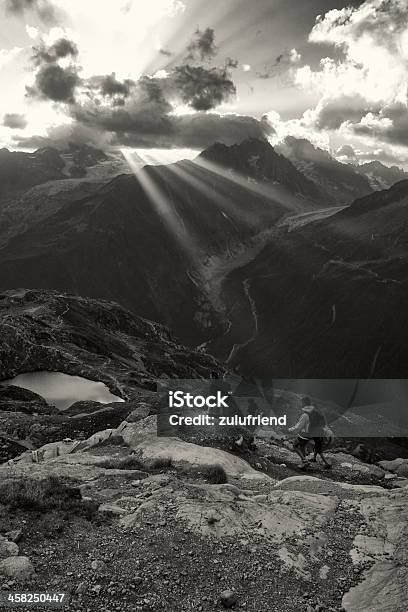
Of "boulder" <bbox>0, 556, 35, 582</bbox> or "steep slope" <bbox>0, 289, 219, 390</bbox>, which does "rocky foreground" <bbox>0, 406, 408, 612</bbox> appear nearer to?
"boulder" <bbox>0, 556, 35, 582</bbox>

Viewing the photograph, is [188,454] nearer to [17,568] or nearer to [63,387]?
[17,568]

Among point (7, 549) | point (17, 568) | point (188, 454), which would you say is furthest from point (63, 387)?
point (17, 568)

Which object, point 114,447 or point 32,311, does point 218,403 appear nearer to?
point 114,447

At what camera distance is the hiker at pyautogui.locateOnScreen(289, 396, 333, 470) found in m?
25.2

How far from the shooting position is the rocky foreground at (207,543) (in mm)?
12297

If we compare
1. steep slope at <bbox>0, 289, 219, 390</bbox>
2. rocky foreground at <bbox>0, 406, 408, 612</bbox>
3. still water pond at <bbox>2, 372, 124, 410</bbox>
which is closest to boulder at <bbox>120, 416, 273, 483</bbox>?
rocky foreground at <bbox>0, 406, 408, 612</bbox>

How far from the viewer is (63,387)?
8238 centimetres

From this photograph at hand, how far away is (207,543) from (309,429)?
1223 cm

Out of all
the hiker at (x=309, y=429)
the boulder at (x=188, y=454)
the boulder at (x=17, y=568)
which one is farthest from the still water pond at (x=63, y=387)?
the boulder at (x=17, y=568)

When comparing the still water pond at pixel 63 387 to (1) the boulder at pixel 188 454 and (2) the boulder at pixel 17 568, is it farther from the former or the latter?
(2) the boulder at pixel 17 568

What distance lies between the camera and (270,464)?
1035 inches

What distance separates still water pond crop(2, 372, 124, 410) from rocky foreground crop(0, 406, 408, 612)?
55912mm

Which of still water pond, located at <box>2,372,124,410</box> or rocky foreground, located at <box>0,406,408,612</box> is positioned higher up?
rocky foreground, located at <box>0,406,408,612</box>

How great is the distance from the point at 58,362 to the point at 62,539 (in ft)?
273
